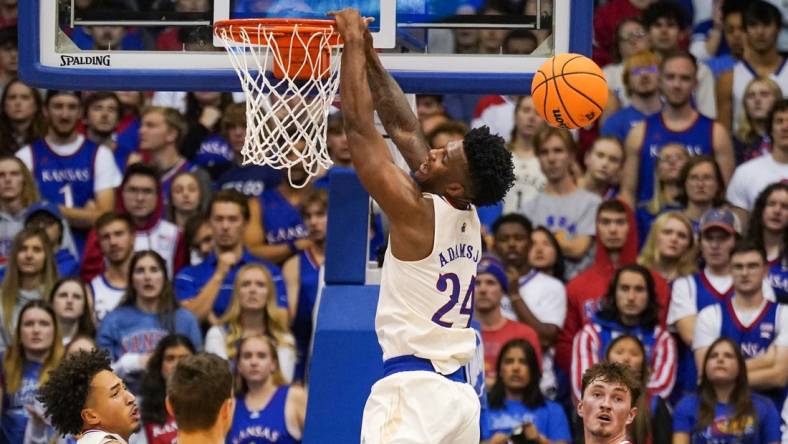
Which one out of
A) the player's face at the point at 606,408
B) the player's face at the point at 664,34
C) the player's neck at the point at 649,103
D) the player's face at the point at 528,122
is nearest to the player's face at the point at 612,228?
the player's face at the point at 528,122

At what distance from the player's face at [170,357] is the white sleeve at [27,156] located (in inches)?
84.4

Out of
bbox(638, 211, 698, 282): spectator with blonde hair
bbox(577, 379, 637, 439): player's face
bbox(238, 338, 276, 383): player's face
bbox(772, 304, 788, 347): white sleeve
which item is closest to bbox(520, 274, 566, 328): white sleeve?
bbox(638, 211, 698, 282): spectator with blonde hair

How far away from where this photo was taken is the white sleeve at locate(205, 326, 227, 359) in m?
9.02

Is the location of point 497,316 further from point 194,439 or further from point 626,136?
point 194,439

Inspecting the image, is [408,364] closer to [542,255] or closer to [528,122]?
[542,255]

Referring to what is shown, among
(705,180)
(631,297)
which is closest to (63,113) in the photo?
(631,297)

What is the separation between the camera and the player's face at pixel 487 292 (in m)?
8.92

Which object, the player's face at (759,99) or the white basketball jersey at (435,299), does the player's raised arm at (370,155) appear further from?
the player's face at (759,99)

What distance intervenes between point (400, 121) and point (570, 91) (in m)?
0.74

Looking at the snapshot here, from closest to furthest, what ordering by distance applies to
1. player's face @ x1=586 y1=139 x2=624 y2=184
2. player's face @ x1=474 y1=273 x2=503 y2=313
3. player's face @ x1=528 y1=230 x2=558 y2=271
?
1. player's face @ x1=474 y1=273 x2=503 y2=313
2. player's face @ x1=528 y1=230 x2=558 y2=271
3. player's face @ x1=586 y1=139 x2=624 y2=184

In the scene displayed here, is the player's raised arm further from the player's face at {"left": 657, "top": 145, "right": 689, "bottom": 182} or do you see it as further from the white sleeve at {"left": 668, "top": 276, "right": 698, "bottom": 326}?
the player's face at {"left": 657, "top": 145, "right": 689, "bottom": 182}

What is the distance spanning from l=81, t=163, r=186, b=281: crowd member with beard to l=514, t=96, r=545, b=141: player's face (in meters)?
2.39

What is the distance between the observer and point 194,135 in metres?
10.4

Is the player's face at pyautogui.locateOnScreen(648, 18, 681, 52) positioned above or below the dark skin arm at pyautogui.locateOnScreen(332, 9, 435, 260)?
above
